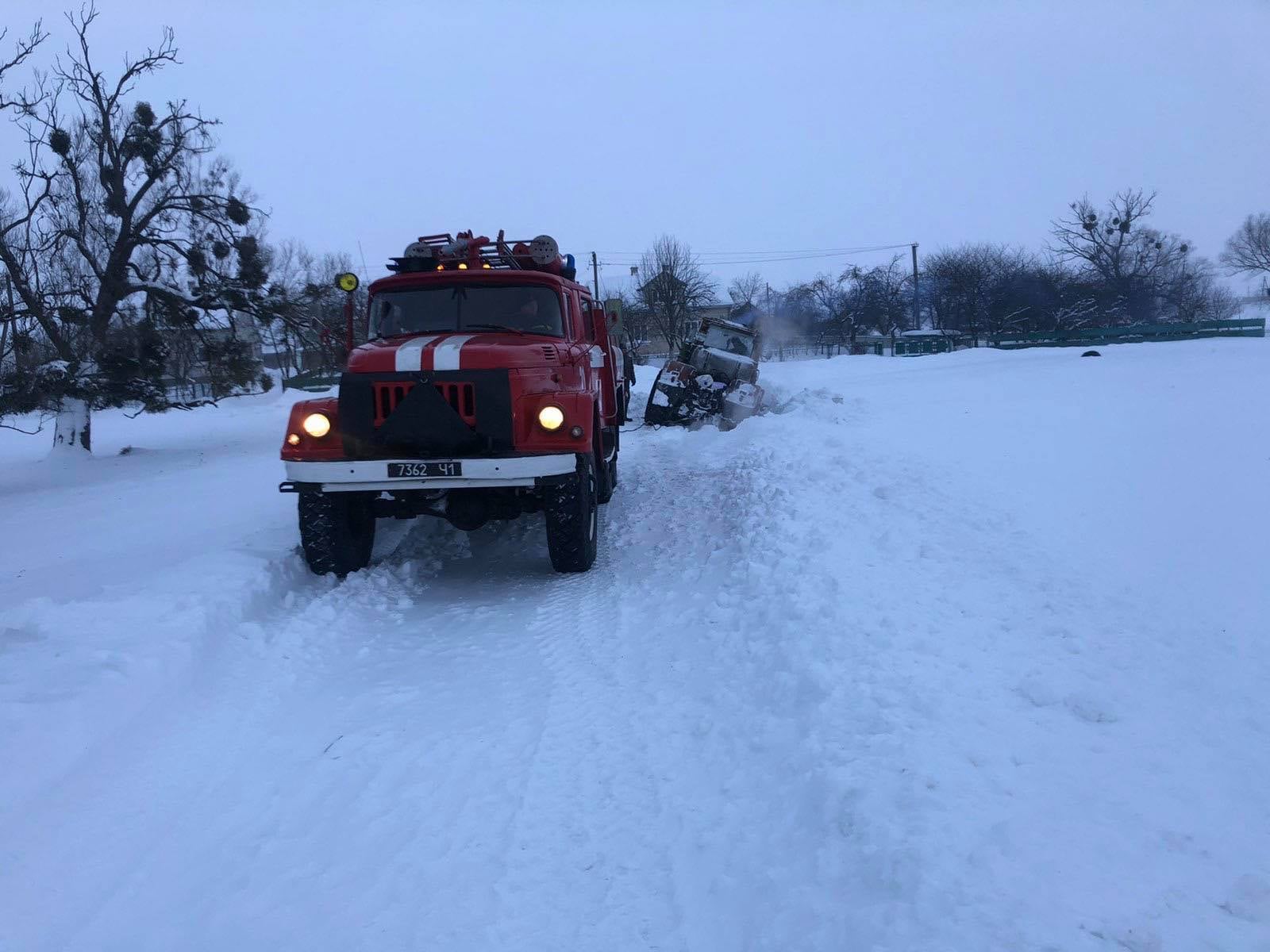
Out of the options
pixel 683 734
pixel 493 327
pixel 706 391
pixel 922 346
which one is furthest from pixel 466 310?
pixel 922 346

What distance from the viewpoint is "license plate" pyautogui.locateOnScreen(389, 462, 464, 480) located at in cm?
540

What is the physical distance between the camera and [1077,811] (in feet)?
9.03

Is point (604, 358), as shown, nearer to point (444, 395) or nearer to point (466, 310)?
point (466, 310)

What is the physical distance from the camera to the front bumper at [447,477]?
5414 millimetres

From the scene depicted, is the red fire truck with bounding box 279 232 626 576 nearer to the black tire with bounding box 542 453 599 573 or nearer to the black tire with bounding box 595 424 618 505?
the black tire with bounding box 542 453 599 573

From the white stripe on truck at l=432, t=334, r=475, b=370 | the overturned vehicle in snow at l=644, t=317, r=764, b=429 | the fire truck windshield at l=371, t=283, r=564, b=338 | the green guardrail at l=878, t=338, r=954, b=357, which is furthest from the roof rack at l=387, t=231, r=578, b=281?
the green guardrail at l=878, t=338, r=954, b=357

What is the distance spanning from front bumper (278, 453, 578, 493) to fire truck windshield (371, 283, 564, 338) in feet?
5.33

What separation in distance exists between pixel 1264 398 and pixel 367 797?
11.2 metres

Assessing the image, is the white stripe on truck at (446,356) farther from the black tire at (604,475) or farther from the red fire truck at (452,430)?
the black tire at (604,475)

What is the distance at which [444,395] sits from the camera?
18.3ft

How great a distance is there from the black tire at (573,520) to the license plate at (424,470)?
706 millimetres

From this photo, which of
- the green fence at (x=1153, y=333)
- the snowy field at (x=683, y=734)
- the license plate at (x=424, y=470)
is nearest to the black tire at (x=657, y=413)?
the snowy field at (x=683, y=734)

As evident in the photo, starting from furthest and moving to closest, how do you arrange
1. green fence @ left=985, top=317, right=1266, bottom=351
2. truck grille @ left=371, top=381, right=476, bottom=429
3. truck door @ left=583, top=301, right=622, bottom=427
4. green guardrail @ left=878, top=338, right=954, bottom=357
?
green guardrail @ left=878, top=338, right=954, bottom=357 → green fence @ left=985, top=317, right=1266, bottom=351 → truck door @ left=583, top=301, right=622, bottom=427 → truck grille @ left=371, top=381, right=476, bottom=429

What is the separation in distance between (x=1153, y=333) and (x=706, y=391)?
2289 cm
